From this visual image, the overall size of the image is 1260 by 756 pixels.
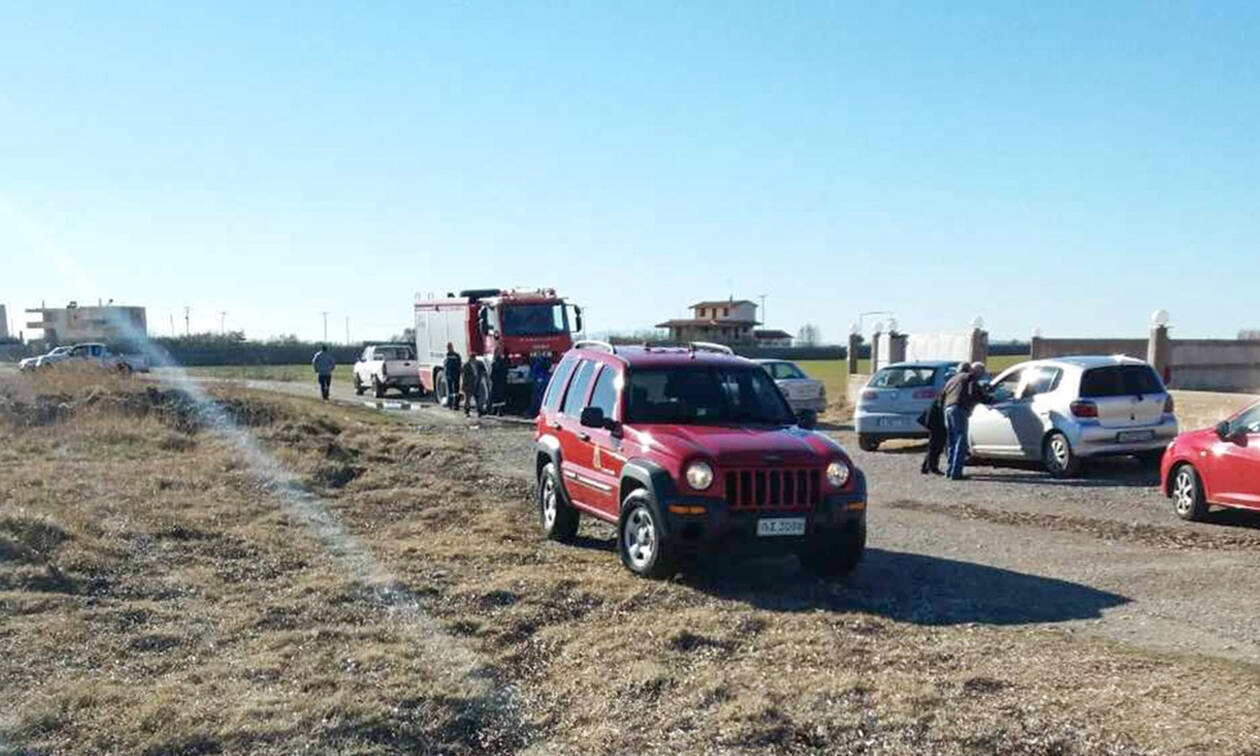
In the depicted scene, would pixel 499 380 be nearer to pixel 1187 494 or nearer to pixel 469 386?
pixel 469 386

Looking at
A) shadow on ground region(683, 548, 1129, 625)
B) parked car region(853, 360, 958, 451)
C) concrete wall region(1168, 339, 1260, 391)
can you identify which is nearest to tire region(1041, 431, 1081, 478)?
parked car region(853, 360, 958, 451)

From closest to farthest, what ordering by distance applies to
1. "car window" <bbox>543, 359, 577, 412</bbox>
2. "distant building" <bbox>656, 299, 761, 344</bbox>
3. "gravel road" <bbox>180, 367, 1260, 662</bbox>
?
"gravel road" <bbox>180, 367, 1260, 662</bbox>
"car window" <bbox>543, 359, 577, 412</bbox>
"distant building" <bbox>656, 299, 761, 344</bbox>

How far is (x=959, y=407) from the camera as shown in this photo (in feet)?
49.7

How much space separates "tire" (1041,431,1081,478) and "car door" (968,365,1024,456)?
0.50 m

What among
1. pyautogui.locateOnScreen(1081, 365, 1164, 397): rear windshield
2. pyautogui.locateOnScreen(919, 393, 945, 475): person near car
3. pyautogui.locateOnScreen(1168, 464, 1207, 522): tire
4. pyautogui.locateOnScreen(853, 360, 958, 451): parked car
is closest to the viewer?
pyautogui.locateOnScreen(1168, 464, 1207, 522): tire

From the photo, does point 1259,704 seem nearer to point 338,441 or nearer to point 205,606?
point 205,606

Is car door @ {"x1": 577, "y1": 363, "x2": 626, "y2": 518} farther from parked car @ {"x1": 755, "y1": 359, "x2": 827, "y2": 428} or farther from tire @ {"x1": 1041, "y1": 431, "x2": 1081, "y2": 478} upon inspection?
parked car @ {"x1": 755, "y1": 359, "x2": 827, "y2": 428}

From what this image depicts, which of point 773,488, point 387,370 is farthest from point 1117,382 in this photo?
point 387,370

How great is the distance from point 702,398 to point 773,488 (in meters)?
1.51

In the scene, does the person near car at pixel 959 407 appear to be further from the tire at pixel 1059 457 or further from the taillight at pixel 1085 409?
the taillight at pixel 1085 409

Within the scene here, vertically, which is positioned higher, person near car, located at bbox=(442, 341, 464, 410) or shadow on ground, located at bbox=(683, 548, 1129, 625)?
person near car, located at bbox=(442, 341, 464, 410)

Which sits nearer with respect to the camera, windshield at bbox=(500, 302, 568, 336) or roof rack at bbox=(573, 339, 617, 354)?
roof rack at bbox=(573, 339, 617, 354)

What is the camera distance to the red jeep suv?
27.0 feet

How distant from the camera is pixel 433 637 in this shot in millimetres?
7062
